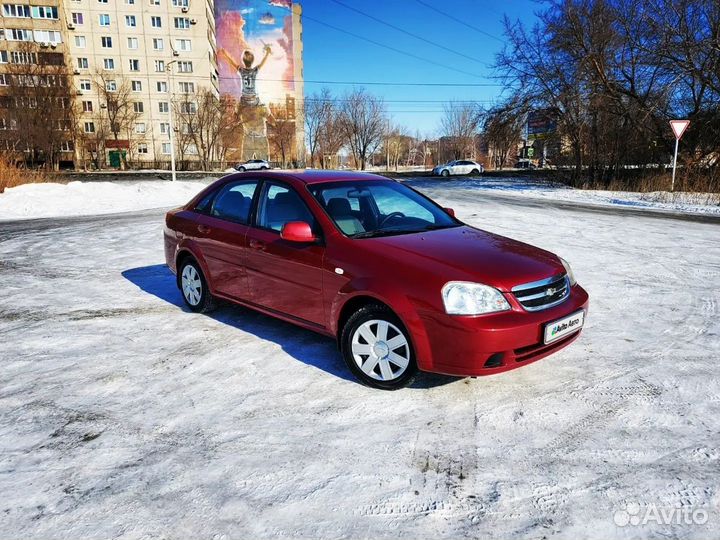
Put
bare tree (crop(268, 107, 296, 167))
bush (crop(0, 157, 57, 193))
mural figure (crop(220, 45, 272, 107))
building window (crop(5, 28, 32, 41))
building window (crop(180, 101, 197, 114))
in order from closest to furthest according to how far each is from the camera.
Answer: bush (crop(0, 157, 57, 193))
building window (crop(180, 101, 197, 114))
building window (crop(5, 28, 32, 41))
bare tree (crop(268, 107, 296, 167))
mural figure (crop(220, 45, 272, 107))

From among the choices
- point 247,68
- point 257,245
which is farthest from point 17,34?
point 257,245

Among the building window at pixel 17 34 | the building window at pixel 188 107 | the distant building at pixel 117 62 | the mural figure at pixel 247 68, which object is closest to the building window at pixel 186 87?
the distant building at pixel 117 62

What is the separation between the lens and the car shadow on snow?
4.09 metres

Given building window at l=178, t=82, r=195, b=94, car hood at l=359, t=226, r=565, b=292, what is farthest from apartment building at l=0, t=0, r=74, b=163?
car hood at l=359, t=226, r=565, b=292

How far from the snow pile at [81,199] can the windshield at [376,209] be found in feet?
48.7

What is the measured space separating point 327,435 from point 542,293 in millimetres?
1836

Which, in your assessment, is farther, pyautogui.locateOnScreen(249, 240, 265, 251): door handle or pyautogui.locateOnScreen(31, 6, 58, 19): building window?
pyautogui.locateOnScreen(31, 6, 58, 19): building window

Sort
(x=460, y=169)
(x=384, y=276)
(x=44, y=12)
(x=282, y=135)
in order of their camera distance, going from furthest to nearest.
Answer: (x=282, y=135)
(x=44, y=12)
(x=460, y=169)
(x=384, y=276)

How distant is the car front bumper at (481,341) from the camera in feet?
10.9

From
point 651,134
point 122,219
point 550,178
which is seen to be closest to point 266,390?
point 122,219

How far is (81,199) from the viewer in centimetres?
1891

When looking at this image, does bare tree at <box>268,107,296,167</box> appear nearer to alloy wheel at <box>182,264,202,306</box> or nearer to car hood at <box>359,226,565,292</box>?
alloy wheel at <box>182,264,202,306</box>

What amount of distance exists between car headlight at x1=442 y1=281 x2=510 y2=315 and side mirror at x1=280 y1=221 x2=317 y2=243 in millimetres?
1273

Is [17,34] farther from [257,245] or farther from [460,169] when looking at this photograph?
[257,245]
